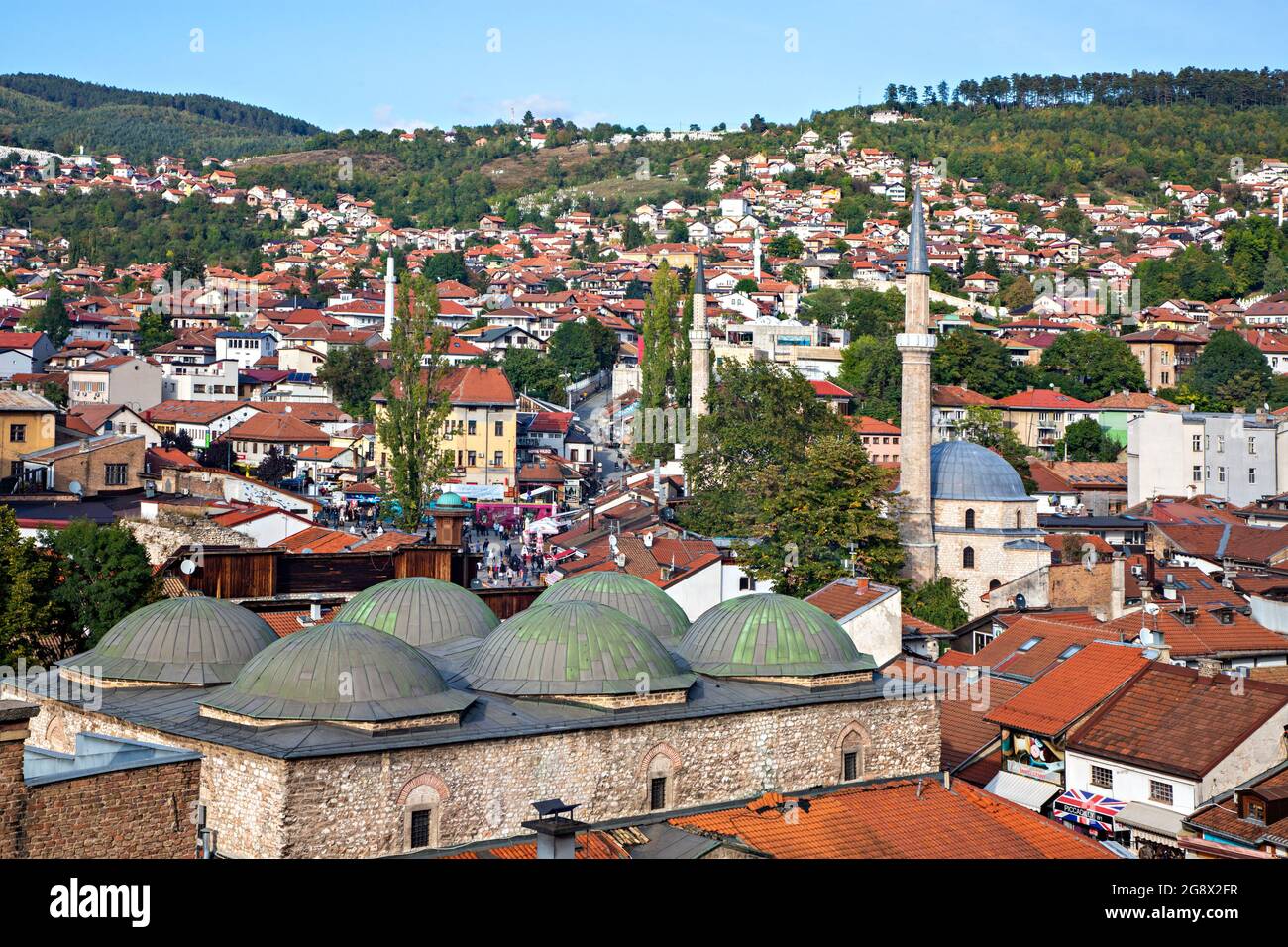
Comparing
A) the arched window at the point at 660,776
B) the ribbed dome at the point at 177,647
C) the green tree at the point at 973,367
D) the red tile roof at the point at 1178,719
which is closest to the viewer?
the arched window at the point at 660,776

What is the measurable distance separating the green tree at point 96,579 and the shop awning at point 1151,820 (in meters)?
13.6

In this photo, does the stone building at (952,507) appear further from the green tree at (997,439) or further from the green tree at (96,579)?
the green tree at (96,579)

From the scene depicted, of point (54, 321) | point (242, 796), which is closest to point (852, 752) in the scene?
point (242, 796)

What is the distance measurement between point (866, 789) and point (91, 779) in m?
8.99

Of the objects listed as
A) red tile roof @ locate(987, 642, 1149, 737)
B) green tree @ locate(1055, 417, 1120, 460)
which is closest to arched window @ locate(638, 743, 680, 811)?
red tile roof @ locate(987, 642, 1149, 737)

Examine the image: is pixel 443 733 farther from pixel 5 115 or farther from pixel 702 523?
pixel 5 115

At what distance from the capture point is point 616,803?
1602 cm

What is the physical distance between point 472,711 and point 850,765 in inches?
176

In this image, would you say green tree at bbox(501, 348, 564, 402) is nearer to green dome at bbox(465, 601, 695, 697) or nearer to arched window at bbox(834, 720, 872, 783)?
arched window at bbox(834, 720, 872, 783)

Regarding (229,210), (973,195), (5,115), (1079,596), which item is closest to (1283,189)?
(973,195)

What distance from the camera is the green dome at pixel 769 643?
59.7 ft

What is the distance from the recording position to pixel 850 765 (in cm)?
1797

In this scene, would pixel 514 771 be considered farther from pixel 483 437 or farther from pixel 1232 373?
pixel 1232 373

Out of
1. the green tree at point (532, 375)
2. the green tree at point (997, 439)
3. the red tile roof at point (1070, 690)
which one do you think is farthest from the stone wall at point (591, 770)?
the green tree at point (532, 375)
